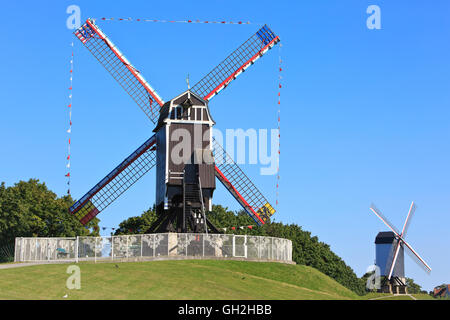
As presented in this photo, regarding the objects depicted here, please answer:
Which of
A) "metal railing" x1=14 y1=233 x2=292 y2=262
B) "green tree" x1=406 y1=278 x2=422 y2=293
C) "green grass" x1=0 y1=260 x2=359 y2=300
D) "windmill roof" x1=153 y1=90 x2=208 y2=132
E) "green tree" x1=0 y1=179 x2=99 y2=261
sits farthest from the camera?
"green tree" x1=406 y1=278 x2=422 y2=293

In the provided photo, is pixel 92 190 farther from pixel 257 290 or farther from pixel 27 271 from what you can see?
pixel 257 290

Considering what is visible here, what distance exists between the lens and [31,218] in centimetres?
7044

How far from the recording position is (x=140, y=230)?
78.4m

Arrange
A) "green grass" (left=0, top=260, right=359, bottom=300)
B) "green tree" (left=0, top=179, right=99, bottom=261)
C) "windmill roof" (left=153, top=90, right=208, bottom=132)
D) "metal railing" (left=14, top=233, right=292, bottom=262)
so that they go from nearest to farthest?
"green grass" (left=0, top=260, right=359, bottom=300) < "metal railing" (left=14, top=233, right=292, bottom=262) < "windmill roof" (left=153, top=90, right=208, bottom=132) < "green tree" (left=0, top=179, right=99, bottom=261)

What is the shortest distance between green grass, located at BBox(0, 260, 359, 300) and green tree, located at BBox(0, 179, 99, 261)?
2685 cm

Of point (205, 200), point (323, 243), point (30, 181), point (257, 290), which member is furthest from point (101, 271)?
point (323, 243)

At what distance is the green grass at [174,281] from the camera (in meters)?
33.9

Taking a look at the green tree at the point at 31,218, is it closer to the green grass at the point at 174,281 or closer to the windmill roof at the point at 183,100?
the windmill roof at the point at 183,100

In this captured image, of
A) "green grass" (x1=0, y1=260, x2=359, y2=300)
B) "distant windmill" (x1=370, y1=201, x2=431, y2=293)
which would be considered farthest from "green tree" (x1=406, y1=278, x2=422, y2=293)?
"green grass" (x1=0, y1=260, x2=359, y2=300)

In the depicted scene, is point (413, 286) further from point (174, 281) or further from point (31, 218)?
point (174, 281)

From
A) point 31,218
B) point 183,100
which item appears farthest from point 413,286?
point 183,100

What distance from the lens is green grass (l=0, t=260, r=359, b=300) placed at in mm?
33894

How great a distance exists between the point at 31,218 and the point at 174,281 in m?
36.8

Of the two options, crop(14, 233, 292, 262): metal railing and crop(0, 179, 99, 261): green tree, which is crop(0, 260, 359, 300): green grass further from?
crop(0, 179, 99, 261): green tree
